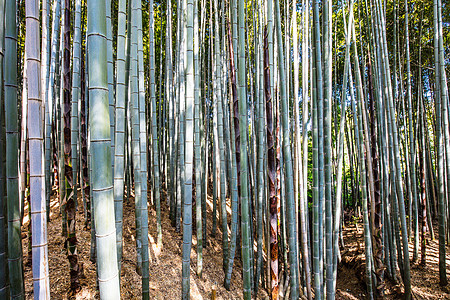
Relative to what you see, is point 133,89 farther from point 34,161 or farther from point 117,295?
point 117,295

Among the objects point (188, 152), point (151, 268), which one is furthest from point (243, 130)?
point (151, 268)

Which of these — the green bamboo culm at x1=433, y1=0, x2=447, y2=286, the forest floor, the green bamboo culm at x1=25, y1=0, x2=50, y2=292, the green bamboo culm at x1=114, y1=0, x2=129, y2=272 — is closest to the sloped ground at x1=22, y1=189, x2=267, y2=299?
the forest floor

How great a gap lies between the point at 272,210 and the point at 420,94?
3.48 metres

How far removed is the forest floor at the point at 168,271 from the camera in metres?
1.92

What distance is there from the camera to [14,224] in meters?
0.88

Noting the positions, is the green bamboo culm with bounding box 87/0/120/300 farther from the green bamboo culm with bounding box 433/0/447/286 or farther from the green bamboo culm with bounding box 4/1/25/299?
the green bamboo culm with bounding box 433/0/447/286

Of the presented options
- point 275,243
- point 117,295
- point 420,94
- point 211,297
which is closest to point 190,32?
point 117,295

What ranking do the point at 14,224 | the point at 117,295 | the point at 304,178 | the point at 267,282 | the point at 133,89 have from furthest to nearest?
the point at 267,282 → the point at 304,178 → the point at 133,89 → the point at 14,224 → the point at 117,295

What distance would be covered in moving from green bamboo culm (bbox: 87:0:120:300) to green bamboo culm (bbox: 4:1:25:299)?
1.22ft

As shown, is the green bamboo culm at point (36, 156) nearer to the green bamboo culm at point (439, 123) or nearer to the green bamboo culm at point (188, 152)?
the green bamboo culm at point (188, 152)

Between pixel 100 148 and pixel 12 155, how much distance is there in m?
0.42

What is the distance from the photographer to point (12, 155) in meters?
0.86

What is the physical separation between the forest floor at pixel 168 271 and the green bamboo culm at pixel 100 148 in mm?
1340

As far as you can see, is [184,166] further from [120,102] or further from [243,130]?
[120,102]
